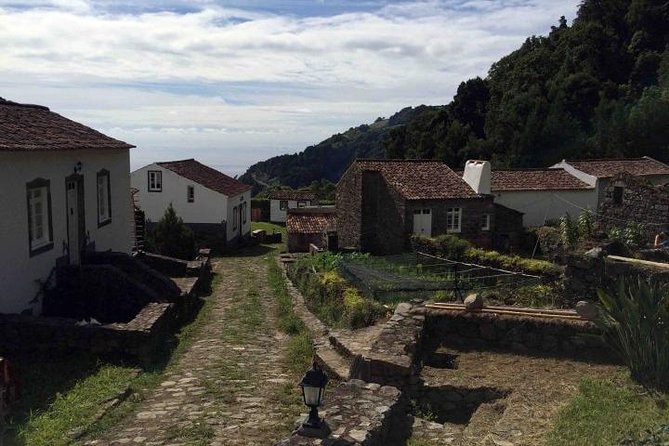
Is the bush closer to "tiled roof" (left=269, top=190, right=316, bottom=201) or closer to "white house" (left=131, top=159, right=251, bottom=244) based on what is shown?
"white house" (left=131, top=159, right=251, bottom=244)

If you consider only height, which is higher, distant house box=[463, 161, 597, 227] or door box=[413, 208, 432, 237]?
distant house box=[463, 161, 597, 227]

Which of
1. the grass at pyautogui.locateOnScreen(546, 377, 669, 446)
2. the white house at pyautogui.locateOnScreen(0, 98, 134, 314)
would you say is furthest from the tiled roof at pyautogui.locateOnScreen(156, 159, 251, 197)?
the grass at pyautogui.locateOnScreen(546, 377, 669, 446)

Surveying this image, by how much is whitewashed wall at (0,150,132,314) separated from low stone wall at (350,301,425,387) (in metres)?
7.39

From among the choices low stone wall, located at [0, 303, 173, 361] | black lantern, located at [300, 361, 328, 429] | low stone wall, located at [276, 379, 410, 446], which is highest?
black lantern, located at [300, 361, 328, 429]

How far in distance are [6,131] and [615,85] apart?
184 feet

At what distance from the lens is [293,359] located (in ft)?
36.4

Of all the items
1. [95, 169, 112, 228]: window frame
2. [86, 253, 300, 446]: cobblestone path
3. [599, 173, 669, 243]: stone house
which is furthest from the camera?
[599, 173, 669, 243]: stone house

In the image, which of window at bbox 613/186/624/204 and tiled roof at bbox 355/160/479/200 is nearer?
window at bbox 613/186/624/204

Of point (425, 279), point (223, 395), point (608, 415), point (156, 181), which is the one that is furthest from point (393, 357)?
point (156, 181)

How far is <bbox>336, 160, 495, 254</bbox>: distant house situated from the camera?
96.2 feet

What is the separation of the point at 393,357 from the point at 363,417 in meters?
2.17

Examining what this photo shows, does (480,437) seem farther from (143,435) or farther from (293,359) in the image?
(293,359)

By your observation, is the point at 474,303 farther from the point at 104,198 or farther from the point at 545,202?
the point at 545,202

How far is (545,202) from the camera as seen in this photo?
122 feet
